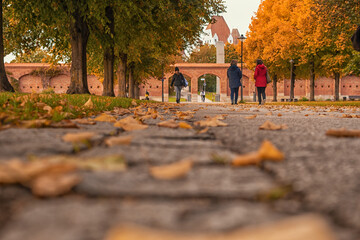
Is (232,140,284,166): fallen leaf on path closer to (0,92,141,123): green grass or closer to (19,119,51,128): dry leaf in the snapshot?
(19,119,51,128): dry leaf

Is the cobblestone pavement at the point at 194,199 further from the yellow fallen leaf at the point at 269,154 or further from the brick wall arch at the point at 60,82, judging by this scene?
the brick wall arch at the point at 60,82

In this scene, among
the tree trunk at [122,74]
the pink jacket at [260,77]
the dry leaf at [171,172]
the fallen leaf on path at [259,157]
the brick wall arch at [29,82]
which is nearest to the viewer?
the dry leaf at [171,172]

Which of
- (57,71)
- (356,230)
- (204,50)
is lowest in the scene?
(356,230)

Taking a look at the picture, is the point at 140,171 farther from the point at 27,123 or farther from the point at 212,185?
the point at 27,123

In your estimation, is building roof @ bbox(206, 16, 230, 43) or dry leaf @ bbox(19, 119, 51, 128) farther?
building roof @ bbox(206, 16, 230, 43)

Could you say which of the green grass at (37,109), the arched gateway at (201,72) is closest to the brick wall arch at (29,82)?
the arched gateway at (201,72)

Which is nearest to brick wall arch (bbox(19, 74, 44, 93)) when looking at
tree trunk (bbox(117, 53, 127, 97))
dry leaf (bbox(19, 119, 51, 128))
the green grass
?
tree trunk (bbox(117, 53, 127, 97))

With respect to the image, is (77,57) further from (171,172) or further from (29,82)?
(29,82)

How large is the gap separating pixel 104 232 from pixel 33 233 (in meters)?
0.14

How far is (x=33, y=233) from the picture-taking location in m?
0.63

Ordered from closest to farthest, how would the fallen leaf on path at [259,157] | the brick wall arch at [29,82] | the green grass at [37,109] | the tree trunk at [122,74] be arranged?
the fallen leaf on path at [259,157], the green grass at [37,109], the tree trunk at [122,74], the brick wall arch at [29,82]

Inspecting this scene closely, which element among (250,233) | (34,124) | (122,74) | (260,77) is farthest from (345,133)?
(122,74)

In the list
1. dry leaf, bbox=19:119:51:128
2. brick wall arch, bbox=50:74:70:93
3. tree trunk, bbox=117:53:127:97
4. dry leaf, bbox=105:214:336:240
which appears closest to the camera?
dry leaf, bbox=105:214:336:240

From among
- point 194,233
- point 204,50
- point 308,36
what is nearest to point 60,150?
point 194,233
